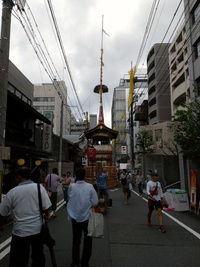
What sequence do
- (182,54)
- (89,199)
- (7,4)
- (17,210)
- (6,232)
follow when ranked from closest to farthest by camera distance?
(17,210)
(89,199)
(6,232)
(7,4)
(182,54)

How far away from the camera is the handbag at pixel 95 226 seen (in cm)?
404

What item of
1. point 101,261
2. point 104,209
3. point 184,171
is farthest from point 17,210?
point 184,171

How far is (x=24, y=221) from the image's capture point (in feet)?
10.6

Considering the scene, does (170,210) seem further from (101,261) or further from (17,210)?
(17,210)

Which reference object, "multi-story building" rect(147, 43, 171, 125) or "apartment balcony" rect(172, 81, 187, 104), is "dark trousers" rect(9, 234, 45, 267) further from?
"multi-story building" rect(147, 43, 171, 125)

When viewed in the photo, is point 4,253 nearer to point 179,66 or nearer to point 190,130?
point 190,130

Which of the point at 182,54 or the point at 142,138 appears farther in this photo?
the point at 182,54

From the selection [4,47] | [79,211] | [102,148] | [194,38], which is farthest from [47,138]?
[79,211]

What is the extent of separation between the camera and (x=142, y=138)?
2917 centimetres

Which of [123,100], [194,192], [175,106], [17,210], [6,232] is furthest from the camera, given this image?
[123,100]

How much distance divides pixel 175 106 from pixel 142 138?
11352 mm

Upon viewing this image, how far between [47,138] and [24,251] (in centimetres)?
1931

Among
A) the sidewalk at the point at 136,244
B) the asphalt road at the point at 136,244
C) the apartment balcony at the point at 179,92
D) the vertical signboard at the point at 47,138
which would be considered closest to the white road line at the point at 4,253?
the asphalt road at the point at 136,244

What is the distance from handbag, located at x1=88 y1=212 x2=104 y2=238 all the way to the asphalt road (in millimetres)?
827
